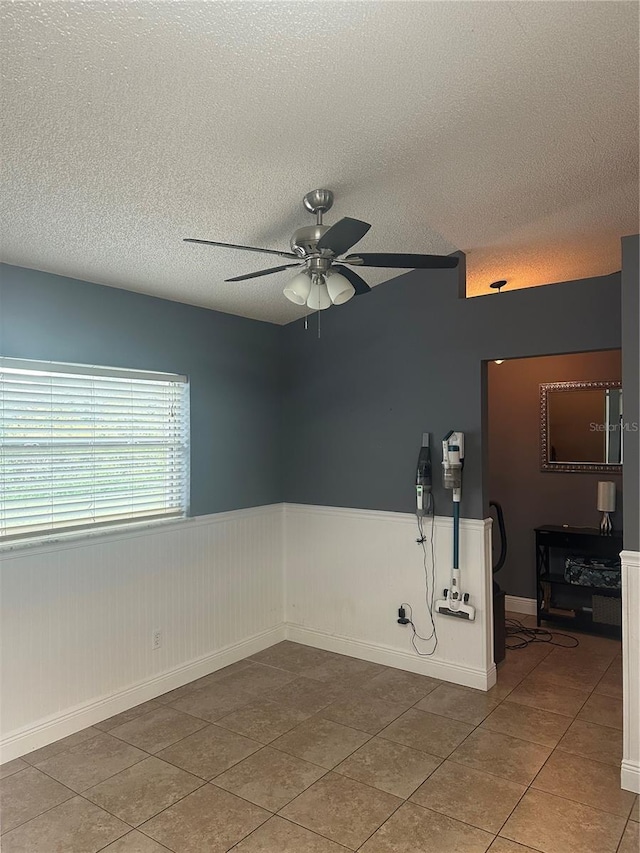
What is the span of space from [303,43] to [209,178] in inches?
33.9

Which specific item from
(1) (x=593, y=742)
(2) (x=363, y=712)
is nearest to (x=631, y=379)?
(1) (x=593, y=742)

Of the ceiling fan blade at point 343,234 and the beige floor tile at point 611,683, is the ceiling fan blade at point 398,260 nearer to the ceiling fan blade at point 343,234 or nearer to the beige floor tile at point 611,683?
the ceiling fan blade at point 343,234

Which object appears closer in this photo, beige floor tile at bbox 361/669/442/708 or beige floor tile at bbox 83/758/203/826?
beige floor tile at bbox 83/758/203/826

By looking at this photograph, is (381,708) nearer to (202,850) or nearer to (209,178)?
(202,850)

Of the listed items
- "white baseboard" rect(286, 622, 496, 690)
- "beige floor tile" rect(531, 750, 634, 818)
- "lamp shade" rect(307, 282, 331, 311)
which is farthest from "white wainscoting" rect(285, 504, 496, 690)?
"lamp shade" rect(307, 282, 331, 311)

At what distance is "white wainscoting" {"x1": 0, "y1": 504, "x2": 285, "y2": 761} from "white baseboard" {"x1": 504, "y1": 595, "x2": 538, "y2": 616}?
214 cm

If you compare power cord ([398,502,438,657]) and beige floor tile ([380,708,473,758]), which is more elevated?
power cord ([398,502,438,657])

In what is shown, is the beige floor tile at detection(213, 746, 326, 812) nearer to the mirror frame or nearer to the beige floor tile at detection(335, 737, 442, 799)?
the beige floor tile at detection(335, 737, 442, 799)

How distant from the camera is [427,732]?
3244mm

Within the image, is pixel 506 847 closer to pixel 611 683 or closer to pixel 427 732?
pixel 427 732

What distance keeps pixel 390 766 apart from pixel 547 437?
130 inches

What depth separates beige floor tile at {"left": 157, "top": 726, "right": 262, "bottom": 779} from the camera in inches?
115

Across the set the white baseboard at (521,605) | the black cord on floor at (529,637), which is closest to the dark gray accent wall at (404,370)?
the black cord on floor at (529,637)

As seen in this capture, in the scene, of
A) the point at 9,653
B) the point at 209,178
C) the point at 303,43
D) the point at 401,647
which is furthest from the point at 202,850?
the point at 303,43
